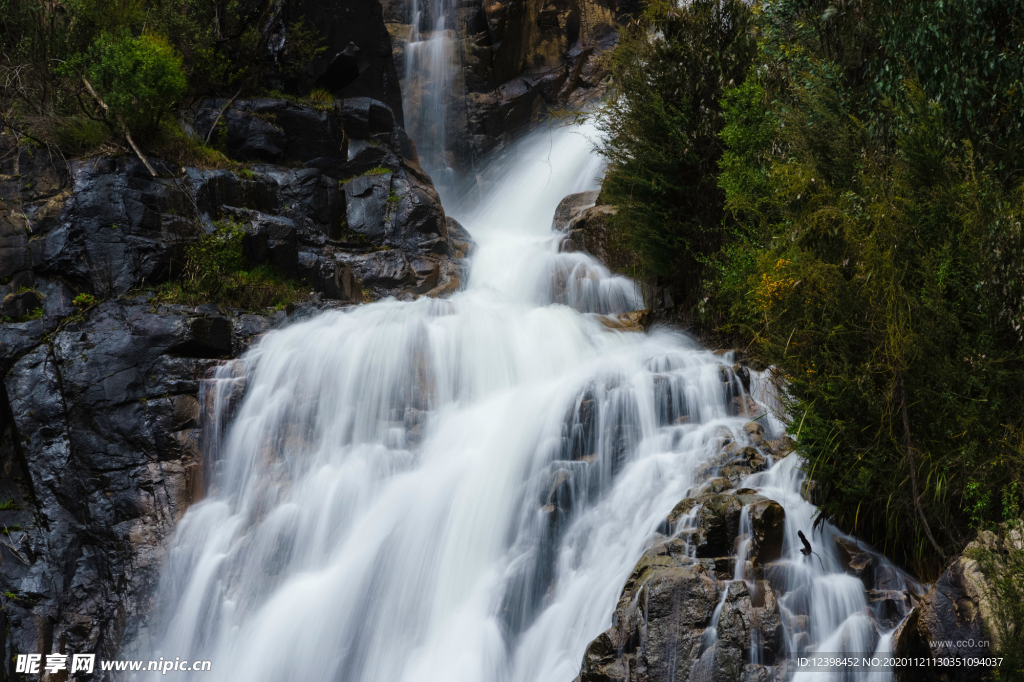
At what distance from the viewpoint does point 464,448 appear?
870 centimetres

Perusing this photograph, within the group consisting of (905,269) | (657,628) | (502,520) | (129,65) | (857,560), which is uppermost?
(129,65)

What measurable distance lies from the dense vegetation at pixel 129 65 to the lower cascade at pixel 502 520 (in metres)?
5.09

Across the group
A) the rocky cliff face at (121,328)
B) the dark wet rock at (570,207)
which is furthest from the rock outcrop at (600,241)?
the rocky cliff face at (121,328)

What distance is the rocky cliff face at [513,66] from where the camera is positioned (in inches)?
885

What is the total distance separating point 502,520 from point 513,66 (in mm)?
19165

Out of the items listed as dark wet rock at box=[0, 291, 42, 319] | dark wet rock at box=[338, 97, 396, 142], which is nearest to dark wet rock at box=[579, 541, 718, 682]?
dark wet rock at box=[0, 291, 42, 319]

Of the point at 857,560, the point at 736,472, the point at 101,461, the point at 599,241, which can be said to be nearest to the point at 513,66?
the point at 599,241

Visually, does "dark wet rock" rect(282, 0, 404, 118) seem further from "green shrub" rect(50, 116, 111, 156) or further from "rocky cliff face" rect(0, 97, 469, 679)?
"green shrub" rect(50, 116, 111, 156)

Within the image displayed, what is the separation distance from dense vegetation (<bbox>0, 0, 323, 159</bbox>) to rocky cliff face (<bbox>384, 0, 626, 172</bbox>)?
6621mm

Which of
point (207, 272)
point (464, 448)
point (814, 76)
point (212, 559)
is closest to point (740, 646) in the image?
point (464, 448)

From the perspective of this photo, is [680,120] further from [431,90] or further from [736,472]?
[431,90]

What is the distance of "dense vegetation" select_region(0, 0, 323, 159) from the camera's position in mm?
11938

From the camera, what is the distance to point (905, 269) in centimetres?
547

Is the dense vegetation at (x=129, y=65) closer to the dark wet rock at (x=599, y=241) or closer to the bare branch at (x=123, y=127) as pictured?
the bare branch at (x=123, y=127)
